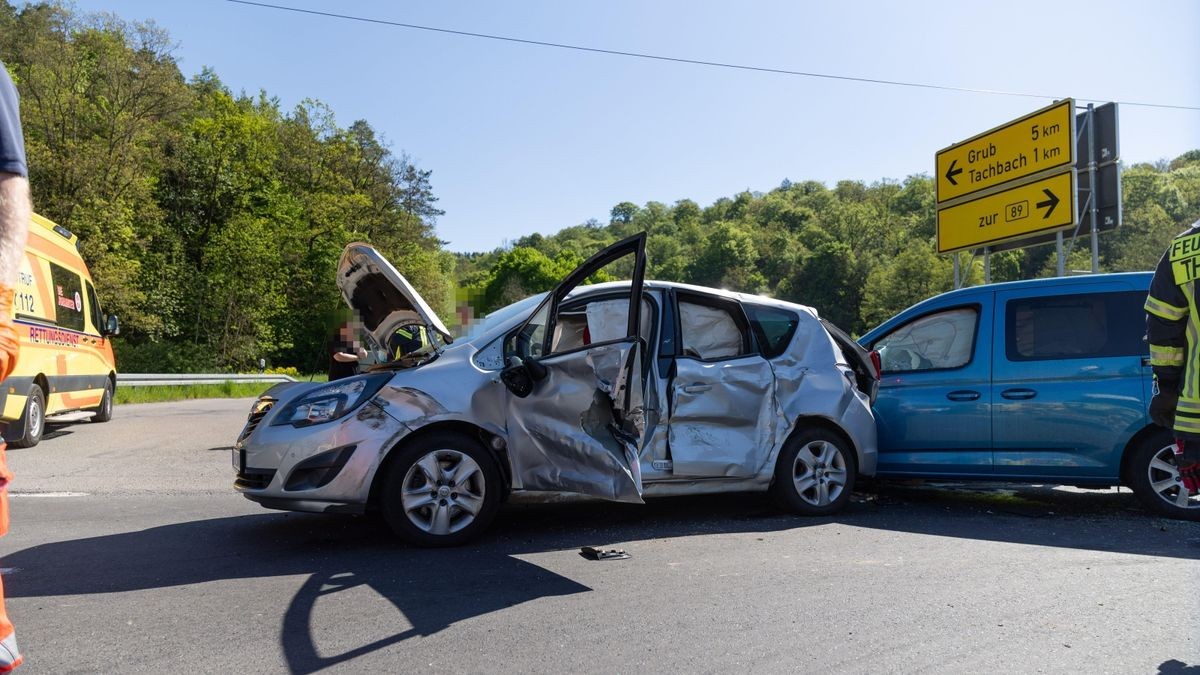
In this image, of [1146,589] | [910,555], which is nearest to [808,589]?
[910,555]

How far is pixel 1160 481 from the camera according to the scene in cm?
619

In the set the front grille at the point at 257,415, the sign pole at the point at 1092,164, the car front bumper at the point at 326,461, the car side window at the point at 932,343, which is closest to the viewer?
the car front bumper at the point at 326,461

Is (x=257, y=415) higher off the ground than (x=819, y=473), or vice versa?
(x=257, y=415)

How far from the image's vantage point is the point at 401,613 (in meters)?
3.92

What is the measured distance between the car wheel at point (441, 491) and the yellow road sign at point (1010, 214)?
1399cm

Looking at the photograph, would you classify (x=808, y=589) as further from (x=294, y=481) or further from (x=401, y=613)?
(x=294, y=481)

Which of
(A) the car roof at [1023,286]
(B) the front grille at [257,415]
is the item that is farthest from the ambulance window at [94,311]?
(A) the car roof at [1023,286]

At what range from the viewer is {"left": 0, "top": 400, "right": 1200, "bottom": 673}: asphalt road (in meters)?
3.42

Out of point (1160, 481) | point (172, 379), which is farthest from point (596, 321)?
point (172, 379)

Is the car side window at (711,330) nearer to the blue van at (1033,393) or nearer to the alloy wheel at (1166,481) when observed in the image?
the blue van at (1033,393)

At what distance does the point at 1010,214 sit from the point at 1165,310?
15108 mm

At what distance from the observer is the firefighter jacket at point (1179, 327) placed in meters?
3.26

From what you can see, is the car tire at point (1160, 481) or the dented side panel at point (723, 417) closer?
the dented side panel at point (723, 417)

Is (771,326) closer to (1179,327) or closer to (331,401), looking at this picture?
(1179,327)
